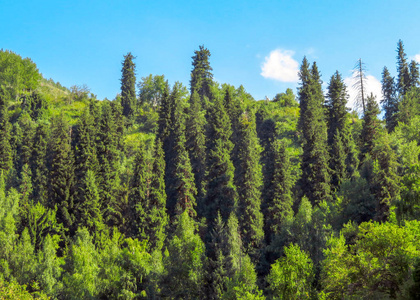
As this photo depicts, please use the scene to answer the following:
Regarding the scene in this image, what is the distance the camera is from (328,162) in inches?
2314

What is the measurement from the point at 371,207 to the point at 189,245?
2242 centimetres

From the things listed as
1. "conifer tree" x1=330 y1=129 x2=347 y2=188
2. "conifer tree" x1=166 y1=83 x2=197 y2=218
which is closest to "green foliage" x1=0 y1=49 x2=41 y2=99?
"conifer tree" x1=166 y1=83 x2=197 y2=218

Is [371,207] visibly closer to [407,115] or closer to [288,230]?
[288,230]

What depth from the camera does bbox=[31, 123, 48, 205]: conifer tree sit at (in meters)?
61.2

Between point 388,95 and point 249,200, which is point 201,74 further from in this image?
point 249,200

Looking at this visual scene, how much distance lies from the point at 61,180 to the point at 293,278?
130 feet

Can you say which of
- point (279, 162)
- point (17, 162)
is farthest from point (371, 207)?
point (17, 162)

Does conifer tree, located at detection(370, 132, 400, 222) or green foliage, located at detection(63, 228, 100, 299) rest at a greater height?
conifer tree, located at detection(370, 132, 400, 222)

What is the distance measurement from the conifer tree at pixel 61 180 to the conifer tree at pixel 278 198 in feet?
96.0

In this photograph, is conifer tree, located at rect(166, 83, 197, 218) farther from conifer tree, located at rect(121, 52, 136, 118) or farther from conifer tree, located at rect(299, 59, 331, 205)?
conifer tree, located at rect(121, 52, 136, 118)

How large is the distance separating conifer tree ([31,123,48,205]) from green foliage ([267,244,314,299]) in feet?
133

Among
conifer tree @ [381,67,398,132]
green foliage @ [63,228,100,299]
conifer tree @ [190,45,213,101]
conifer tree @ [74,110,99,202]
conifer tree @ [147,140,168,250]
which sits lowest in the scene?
green foliage @ [63,228,100,299]

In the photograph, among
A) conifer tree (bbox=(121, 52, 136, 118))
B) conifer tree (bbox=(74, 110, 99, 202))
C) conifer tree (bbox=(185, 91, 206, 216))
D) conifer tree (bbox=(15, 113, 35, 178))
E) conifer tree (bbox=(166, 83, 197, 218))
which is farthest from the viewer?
conifer tree (bbox=(121, 52, 136, 118))

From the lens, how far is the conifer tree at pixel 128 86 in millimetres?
96875
